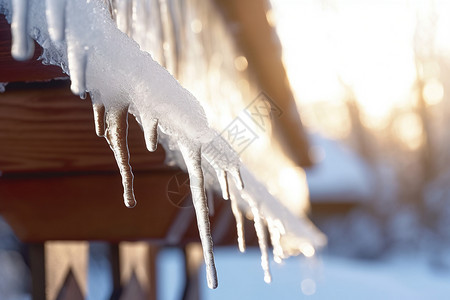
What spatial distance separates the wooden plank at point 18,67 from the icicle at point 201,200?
0.21 metres

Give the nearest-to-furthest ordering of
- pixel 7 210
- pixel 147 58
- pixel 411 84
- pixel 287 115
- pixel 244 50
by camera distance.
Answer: pixel 147 58 < pixel 7 210 < pixel 244 50 < pixel 287 115 < pixel 411 84

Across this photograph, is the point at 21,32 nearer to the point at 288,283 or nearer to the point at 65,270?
the point at 65,270

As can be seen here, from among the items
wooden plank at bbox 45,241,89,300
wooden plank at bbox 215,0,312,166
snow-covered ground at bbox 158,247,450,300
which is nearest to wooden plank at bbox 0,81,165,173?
wooden plank at bbox 45,241,89,300

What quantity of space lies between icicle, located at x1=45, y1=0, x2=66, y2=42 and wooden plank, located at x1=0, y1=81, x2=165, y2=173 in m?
0.26

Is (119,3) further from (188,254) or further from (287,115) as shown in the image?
(287,115)

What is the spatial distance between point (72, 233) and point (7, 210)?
0.16m

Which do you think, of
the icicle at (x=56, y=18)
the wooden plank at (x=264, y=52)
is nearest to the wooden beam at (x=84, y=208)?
the icicle at (x=56, y=18)

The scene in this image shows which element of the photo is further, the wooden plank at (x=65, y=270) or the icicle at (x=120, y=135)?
the wooden plank at (x=65, y=270)

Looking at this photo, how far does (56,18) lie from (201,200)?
1.07 ft

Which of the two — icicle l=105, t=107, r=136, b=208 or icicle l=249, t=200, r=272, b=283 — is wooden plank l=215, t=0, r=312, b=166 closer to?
icicle l=249, t=200, r=272, b=283

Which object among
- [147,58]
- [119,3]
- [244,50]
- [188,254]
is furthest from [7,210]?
[244,50]

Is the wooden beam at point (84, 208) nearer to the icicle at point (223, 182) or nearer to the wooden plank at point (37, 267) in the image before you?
the wooden plank at point (37, 267)

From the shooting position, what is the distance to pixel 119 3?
0.83 m

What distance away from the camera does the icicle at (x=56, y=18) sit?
0.41 m
